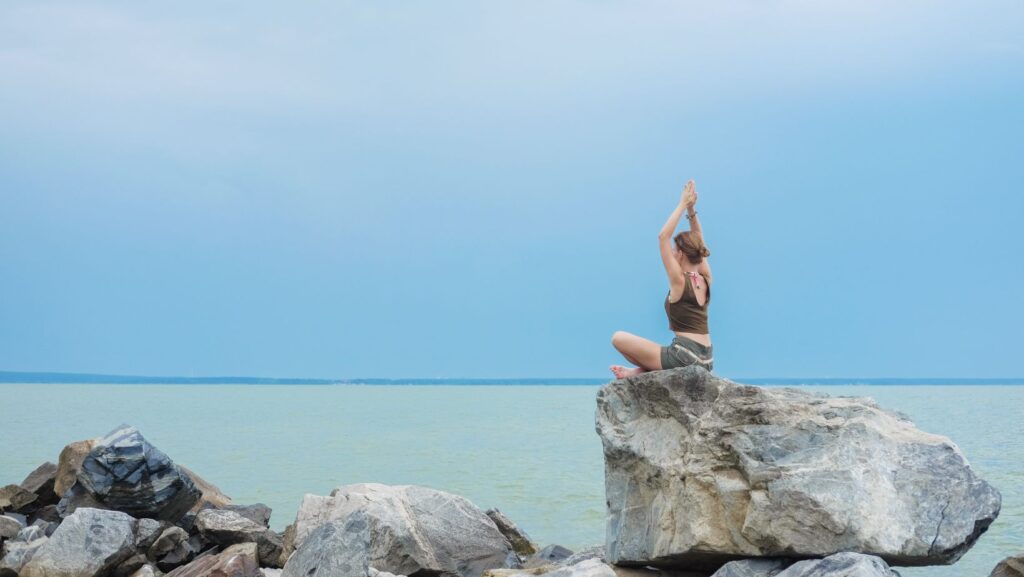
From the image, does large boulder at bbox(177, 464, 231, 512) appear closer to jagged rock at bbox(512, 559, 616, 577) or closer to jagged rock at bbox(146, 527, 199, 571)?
jagged rock at bbox(146, 527, 199, 571)

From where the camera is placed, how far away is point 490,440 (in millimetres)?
40094

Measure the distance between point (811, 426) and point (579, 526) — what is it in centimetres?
1131

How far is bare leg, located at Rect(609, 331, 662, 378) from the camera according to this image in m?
10.7

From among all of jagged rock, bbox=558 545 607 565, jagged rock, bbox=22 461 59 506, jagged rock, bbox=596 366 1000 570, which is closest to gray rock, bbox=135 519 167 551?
jagged rock, bbox=22 461 59 506

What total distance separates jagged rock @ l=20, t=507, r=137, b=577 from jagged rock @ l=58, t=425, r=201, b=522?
133 centimetres

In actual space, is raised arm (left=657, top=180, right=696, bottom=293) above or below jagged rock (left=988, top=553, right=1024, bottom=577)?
above

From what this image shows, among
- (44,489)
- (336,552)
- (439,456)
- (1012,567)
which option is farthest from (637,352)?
(439,456)

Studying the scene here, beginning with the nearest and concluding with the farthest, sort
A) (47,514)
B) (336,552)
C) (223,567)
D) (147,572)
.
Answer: (336,552) < (223,567) < (147,572) < (47,514)

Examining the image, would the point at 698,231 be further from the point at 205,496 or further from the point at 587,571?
the point at 205,496

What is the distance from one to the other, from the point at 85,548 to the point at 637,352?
7067mm

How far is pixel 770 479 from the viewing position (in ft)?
30.4

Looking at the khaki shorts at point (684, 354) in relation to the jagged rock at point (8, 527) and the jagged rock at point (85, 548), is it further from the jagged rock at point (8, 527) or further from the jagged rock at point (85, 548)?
the jagged rock at point (8, 527)

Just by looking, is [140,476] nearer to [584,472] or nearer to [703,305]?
[703,305]

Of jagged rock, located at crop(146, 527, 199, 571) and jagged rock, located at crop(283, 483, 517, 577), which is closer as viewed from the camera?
jagged rock, located at crop(283, 483, 517, 577)
